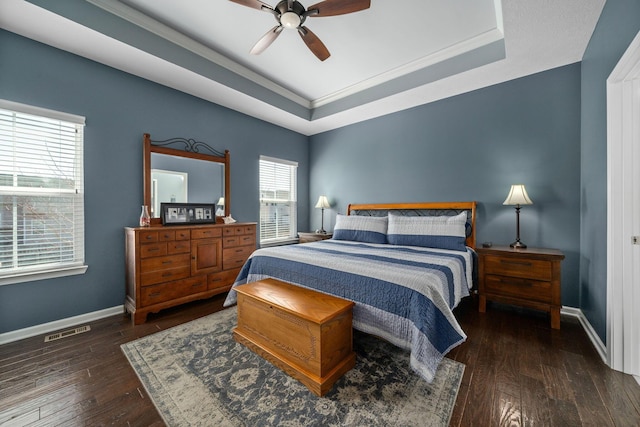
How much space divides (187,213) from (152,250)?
73 centimetres

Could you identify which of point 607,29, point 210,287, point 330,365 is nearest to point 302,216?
point 210,287

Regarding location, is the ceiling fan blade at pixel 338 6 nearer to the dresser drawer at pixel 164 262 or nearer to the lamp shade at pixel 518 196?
the lamp shade at pixel 518 196

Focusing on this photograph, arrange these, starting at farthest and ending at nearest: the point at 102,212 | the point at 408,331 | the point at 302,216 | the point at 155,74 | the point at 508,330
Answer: the point at 302,216
the point at 155,74
the point at 102,212
the point at 508,330
the point at 408,331

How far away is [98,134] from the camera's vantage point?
2.81 m

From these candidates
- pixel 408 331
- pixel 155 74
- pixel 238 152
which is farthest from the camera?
pixel 238 152

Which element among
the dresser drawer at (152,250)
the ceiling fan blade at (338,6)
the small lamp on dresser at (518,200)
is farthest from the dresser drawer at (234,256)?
the small lamp on dresser at (518,200)

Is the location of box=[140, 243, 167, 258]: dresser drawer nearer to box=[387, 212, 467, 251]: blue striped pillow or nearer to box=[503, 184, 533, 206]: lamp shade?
box=[387, 212, 467, 251]: blue striped pillow

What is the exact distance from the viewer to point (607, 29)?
2.01 m

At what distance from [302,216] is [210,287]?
8.26 ft

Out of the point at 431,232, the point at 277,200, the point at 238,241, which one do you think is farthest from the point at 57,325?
the point at 431,232

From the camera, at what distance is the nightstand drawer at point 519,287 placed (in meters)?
2.58

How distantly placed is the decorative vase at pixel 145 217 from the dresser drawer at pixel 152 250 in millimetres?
379

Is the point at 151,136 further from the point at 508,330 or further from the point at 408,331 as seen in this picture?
the point at 508,330

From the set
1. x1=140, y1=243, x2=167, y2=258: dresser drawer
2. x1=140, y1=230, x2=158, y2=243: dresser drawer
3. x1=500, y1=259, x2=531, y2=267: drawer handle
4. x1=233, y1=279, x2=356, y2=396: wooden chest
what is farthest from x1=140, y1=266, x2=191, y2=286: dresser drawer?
x1=500, y1=259, x2=531, y2=267: drawer handle
